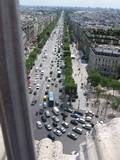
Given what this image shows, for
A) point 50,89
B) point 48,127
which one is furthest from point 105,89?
Result: point 48,127

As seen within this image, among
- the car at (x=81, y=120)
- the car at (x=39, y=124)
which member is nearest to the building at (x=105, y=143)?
the car at (x=39, y=124)

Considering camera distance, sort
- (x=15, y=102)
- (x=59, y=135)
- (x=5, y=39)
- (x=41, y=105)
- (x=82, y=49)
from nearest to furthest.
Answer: (x=5, y=39) → (x=15, y=102) → (x=59, y=135) → (x=41, y=105) → (x=82, y=49)

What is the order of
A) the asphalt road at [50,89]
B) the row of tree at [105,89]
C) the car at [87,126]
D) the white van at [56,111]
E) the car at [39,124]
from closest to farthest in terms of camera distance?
the asphalt road at [50,89], the car at [39,124], the car at [87,126], the white van at [56,111], the row of tree at [105,89]

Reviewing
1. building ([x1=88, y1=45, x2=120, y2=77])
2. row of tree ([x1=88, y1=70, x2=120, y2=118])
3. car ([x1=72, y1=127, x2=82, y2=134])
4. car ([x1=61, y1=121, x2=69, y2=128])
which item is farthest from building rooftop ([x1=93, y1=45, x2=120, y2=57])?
car ([x1=72, y1=127, x2=82, y2=134])

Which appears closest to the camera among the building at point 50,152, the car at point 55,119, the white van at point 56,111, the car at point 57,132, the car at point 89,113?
the building at point 50,152

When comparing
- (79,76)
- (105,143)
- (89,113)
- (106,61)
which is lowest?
(79,76)

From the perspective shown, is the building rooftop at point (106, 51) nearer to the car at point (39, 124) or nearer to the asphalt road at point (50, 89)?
the asphalt road at point (50, 89)

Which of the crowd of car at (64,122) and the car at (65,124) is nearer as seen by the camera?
the crowd of car at (64,122)

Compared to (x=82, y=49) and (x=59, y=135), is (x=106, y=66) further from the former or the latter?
(x=59, y=135)

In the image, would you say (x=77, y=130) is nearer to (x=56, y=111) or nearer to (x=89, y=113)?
(x=89, y=113)

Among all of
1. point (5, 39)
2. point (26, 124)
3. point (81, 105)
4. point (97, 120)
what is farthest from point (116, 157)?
point (81, 105)

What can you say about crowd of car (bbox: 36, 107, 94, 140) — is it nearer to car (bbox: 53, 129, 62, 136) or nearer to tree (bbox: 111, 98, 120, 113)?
car (bbox: 53, 129, 62, 136)
